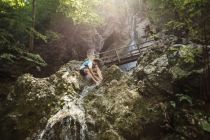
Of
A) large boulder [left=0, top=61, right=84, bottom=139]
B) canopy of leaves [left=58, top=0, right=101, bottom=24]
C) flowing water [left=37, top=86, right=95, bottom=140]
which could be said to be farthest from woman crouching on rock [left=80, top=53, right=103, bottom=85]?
canopy of leaves [left=58, top=0, right=101, bottom=24]

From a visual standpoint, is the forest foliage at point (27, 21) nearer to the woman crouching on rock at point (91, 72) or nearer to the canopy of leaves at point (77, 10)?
the canopy of leaves at point (77, 10)

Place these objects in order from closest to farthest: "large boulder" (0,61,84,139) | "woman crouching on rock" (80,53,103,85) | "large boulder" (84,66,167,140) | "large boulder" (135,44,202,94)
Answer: "large boulder" (84,66,167,140) → "large boulder" (0,61,84,139) → "large boulder" (135,44,202,94) → "woman crouching on rock" (80,53,103,85)

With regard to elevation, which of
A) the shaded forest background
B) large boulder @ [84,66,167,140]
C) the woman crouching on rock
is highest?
the shaded forest background

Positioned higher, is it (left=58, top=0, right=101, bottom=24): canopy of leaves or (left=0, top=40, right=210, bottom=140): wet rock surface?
(left=58, top=0, right=101, bottom=24): canopy of leaves

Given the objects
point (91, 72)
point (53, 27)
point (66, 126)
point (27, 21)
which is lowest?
point (66, 126)

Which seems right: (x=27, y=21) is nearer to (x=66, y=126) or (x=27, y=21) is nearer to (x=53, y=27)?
(x=53, y=27)

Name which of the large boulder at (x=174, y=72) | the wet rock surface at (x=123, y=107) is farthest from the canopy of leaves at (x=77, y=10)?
the large boulder at (x=174, y=72)

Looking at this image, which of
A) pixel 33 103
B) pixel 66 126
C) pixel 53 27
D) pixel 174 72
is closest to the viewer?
pixel 66 126

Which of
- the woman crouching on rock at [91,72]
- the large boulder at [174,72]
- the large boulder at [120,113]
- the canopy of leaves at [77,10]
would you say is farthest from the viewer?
the canopy of leaves at [77,10]

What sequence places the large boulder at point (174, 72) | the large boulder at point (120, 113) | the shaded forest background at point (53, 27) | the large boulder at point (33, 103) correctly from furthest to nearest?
1. the shaded forest background at point (53, 27)
2. the large boulder at point (174, 72)
3. the large boulder at point (33, 103)
4. the large boulder at point (120, 113)

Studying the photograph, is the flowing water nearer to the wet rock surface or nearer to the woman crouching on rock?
the wet rock surface

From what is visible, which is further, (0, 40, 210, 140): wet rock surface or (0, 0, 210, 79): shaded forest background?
(0, 0, 210, 79): shaded forest background

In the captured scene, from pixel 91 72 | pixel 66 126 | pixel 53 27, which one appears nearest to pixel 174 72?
pixel 66 126

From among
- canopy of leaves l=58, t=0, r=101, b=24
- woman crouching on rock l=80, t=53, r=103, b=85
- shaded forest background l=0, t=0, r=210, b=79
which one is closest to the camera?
shaded forest background l=0, t=0, r=210, b=79
